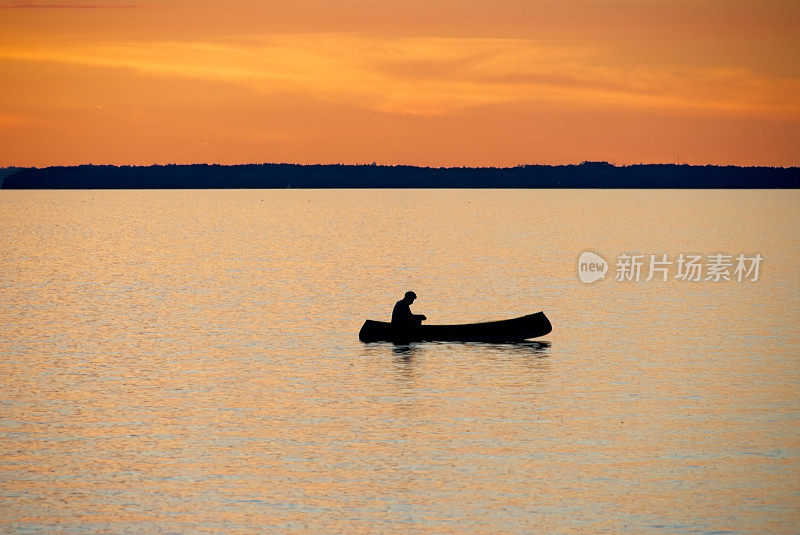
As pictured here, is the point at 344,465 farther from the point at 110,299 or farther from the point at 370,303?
the point at 110,299

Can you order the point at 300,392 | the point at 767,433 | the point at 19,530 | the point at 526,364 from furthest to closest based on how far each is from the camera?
the point at 526,364 < the point at 300,392 < the point at 767,433 < the point at 19,530

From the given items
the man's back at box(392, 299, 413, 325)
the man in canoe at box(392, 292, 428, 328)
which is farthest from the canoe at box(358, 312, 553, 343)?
the man's back at box(392, 299, 413, 325)

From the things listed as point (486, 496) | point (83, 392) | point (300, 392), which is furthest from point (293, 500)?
point (83, 392)

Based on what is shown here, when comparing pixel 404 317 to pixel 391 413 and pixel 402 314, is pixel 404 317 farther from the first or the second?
pixel 391 413

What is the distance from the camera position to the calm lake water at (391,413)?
21672mm

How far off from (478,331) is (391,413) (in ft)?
40.6

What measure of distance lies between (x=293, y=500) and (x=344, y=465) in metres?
2.75

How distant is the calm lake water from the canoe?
1.50 ft

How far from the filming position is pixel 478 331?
42.1 metres

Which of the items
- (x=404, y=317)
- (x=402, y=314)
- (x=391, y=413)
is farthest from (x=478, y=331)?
(x=391, y=413)

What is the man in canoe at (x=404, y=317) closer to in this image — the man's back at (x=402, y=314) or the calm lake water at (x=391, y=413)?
the man's back at (x=402, y=314)

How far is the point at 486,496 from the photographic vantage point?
22375 millimetres

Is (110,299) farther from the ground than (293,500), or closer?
farther from the ground

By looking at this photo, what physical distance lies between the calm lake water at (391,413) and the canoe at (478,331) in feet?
1.50
